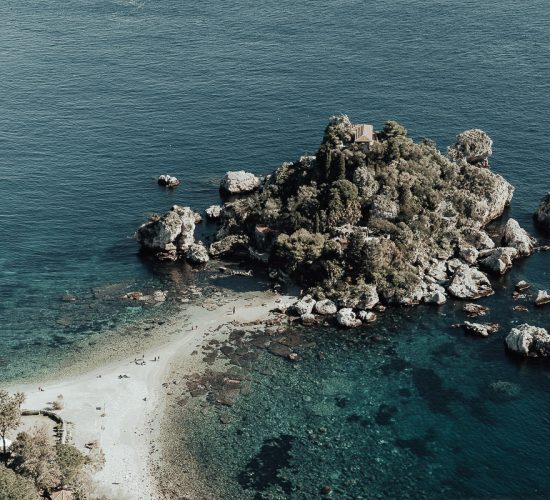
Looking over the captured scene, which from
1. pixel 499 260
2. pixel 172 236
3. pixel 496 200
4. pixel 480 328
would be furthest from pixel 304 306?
pixel 496 200

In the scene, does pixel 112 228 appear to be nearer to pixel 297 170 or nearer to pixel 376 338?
pixel 297 170

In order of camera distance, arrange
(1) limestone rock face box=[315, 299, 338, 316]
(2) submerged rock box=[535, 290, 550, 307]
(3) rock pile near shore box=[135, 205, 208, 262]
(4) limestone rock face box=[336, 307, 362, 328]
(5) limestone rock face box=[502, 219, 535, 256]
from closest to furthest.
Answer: (4) limestone rock face box=[336, 307, 362, 328], (1) limestone rock face box=[315, 299, 338, 316], (2) submerged rock box=[535, 290, 550, 307], (5) limestone rock face box=[502, 219, 535, 256], (3) rock pile near shore box=[135, 205, 208, 262]

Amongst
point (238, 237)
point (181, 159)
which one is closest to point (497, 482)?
point (238, 237)

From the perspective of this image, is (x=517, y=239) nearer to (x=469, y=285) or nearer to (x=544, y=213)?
(x=544, y=213)

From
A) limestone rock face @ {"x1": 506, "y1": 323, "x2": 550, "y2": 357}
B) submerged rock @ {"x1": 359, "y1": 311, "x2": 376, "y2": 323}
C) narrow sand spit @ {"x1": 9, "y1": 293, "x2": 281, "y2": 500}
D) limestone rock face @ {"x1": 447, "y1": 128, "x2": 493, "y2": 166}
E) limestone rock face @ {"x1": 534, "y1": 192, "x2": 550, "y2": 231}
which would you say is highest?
limestone rock face @ {"x1": 447, "y1": 128, "x2": 493, "y2": 166}

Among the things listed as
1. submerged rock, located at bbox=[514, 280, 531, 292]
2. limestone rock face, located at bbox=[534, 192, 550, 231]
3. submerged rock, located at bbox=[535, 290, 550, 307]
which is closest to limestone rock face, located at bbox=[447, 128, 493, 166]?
limestone rock face, located at bbox=[534, 192, 550, 231]

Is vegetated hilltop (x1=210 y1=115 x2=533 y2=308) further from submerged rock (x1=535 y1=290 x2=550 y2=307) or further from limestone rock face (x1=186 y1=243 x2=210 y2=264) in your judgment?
submerged rock (x1=535 y1=290 x2=550 y2=307)

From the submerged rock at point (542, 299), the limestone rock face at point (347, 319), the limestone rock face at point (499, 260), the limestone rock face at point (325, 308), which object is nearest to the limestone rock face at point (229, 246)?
the limestone rock face at point (325, 308)
